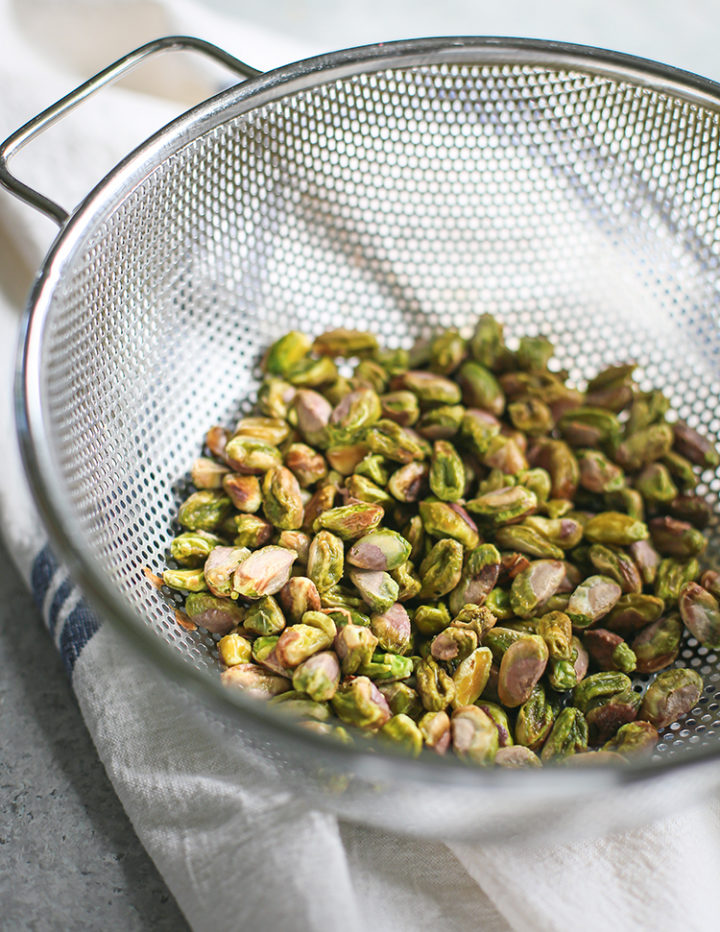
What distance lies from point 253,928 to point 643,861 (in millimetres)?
248

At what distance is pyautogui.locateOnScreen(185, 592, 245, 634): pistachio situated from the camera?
62 cm

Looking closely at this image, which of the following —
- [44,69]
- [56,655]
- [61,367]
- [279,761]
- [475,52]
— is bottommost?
[56,655]

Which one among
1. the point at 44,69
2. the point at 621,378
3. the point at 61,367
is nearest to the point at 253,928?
the point at 61,367

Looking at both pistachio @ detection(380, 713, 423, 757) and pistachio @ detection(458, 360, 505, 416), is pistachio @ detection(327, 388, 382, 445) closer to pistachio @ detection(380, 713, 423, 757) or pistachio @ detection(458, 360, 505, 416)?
pistachio @ detection(458, 360, 505, 416)

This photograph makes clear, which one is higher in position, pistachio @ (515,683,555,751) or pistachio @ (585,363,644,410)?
pistachio @ (585,363,644,410)

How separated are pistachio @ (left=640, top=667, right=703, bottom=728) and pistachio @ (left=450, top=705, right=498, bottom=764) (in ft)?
0.40

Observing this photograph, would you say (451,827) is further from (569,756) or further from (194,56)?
(194,56)

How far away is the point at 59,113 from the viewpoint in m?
0.62

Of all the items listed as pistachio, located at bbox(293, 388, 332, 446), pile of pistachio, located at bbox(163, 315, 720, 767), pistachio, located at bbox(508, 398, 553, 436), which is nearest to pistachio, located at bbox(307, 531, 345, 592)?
pile of pistachio, located at bbox(163, 315, 720, 767)

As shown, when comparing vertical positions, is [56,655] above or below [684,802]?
below

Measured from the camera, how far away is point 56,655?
0.68 meters

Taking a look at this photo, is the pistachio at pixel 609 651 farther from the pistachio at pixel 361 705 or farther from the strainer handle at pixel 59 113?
the strainer handle at pixel 59 113

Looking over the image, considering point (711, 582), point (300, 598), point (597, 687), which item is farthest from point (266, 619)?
point (711, 582)

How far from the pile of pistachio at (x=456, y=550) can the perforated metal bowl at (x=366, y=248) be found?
0.12ft
